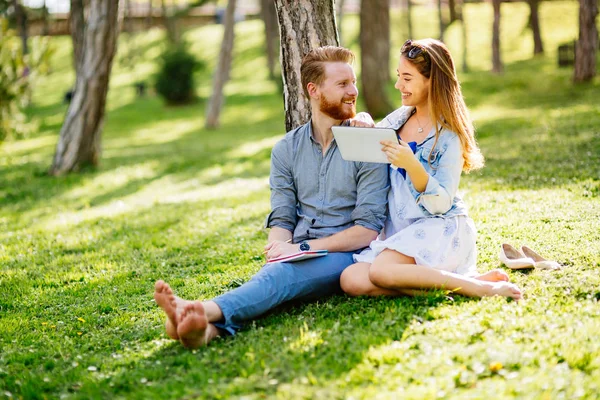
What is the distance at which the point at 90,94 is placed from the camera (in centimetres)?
1236

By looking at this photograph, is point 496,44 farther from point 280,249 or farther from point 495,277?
point 280,249

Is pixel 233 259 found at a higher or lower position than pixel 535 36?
lower

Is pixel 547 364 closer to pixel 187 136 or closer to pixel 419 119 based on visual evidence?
pixel 419 119

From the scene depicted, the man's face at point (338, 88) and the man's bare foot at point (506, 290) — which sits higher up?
the man's face at point (338, 88)

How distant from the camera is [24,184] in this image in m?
12.2

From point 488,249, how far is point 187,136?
15.8 m

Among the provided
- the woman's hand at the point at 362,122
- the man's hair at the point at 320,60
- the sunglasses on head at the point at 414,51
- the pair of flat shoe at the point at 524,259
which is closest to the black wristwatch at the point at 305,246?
the woman's hand at the point at 362,122

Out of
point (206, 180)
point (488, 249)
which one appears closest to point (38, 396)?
point (488, 249)

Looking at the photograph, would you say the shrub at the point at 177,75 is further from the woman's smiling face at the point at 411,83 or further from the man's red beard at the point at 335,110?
the woman's smiling face at the point at 411,83

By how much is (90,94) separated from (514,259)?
31.1ft

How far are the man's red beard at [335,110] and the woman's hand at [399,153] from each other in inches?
23.7

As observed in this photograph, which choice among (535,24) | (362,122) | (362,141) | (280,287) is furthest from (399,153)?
(535,24)

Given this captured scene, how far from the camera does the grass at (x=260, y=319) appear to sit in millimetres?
3314

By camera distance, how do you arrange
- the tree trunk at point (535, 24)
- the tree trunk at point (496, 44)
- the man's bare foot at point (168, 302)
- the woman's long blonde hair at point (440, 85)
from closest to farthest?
the man's bare foot at point (168, 302) < the woman's long blonde hair at point (440, 85) < the tree trunk at point (496, 44) < the tree trunk at point (535, 24)
